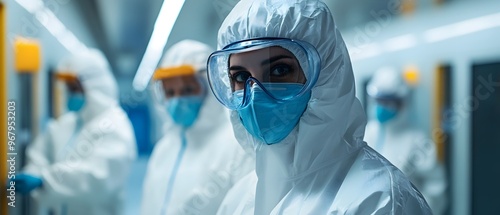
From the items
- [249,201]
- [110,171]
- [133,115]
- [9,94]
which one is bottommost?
[133,115]

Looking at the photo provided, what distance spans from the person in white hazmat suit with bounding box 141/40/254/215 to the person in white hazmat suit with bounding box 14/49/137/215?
0.47 metres

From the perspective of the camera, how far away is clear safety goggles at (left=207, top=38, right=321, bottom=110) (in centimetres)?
112

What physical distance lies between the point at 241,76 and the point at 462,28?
2.65 meters

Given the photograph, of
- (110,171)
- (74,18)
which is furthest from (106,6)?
(110,171)

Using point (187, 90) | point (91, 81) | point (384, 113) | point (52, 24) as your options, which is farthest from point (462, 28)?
point (52, 24)

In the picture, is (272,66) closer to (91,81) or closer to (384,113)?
(91,81)

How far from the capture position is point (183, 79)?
227 centimetres

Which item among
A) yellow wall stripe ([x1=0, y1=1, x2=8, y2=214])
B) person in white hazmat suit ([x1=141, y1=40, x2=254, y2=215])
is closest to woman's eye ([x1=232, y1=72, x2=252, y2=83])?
person in white hazmat suit ([x1=141, y1=40, x2=254, y2=215])

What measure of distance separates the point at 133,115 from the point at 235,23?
7.47 metres

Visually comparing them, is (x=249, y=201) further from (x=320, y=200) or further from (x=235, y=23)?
(x=235, y=23)

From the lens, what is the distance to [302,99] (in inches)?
45.0

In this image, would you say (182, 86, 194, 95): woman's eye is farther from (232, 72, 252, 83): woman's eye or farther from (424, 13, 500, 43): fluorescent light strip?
(424, 13, 500, 43): fluorescent light strip

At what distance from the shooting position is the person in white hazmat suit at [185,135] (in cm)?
209

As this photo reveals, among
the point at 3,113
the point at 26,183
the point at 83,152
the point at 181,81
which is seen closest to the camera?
the point at 3,113
